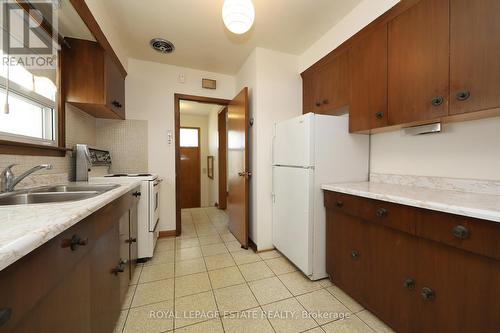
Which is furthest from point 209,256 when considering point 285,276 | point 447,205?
point 447,205

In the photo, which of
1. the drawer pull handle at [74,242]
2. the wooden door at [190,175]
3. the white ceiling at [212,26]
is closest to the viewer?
the drawer pull handle at [74,242]

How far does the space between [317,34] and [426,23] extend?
1105mm

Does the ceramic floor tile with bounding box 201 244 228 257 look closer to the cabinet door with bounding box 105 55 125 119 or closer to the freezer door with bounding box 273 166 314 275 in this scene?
the freezer door with bounding box 273 166 314 275

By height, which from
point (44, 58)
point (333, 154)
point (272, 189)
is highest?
point (44, 58)

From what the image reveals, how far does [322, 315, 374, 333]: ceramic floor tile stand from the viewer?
1247 millimetres

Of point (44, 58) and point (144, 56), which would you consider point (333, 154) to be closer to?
point (44, 58)

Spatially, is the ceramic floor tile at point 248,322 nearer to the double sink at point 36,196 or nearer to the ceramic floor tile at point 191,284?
the ceramic floor tile at point 191,284

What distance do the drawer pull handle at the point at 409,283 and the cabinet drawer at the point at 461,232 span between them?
10.8 inches

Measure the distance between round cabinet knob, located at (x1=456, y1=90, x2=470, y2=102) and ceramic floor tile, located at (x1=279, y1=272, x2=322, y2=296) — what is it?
1.59 m

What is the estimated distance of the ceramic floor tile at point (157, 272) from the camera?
179cm

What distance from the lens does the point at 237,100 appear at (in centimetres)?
258

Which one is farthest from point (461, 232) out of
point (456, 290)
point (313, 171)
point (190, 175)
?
point (190, 175)

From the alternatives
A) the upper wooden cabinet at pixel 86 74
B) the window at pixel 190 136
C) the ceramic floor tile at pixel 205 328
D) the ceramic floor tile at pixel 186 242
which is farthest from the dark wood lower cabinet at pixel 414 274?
the window at pixel 190 136

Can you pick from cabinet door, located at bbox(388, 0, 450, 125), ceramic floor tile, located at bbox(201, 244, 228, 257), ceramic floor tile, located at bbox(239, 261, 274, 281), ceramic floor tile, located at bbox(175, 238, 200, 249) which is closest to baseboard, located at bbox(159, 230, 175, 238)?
ceramic floor tile, located at bbox(175, 238, 200, 249)
